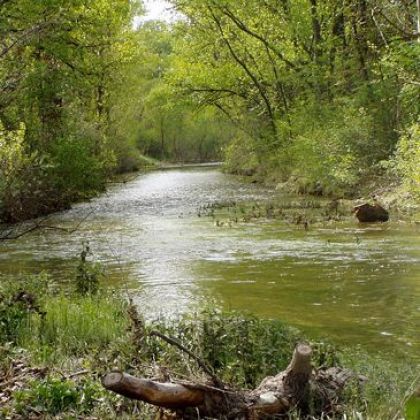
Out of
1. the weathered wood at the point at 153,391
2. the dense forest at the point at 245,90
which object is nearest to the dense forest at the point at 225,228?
the weathered wood at the point at 153,391

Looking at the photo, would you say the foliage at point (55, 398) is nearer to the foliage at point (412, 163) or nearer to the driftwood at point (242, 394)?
the driftwood at point (242, 394)

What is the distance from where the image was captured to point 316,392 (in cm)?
475

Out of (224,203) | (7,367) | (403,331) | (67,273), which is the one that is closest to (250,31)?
(224,203)

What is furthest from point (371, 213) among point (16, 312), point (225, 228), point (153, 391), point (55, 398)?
point (153, 391)

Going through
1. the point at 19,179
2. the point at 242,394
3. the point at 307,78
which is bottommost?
the point at 242,394

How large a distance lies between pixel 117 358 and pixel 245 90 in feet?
104

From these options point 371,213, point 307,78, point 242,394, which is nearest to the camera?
point 242,394

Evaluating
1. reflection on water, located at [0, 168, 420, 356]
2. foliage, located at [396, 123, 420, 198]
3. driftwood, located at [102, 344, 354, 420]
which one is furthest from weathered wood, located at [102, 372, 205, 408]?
foliage, located at [396, 123, 420, 198]

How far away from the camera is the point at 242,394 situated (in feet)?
14.5

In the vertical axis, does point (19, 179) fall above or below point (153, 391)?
above

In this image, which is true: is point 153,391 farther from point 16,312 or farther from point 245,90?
point 245,90

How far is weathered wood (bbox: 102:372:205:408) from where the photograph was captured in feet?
12.9

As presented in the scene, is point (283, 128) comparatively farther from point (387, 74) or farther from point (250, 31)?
point (387, 74)

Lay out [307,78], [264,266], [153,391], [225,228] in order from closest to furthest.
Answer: [153,391] → [264,266] → [225,228] → [307,78]
